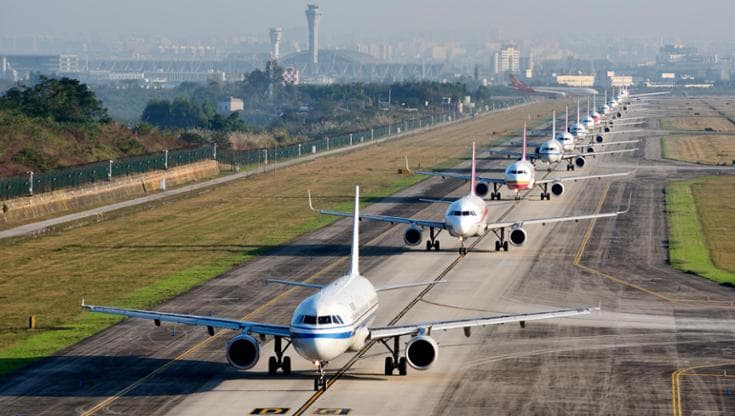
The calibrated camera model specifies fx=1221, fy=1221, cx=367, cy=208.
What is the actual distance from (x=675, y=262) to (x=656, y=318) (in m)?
21.6

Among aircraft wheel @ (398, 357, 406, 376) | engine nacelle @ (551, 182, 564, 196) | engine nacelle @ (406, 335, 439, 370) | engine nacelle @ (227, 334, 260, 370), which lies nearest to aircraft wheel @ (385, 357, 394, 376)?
aircraft wheel @ (398, 357, 406, 376)

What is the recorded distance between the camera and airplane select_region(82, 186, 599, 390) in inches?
1828

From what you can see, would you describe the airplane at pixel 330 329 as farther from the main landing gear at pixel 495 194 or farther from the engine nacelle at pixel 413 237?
the main landing gear at pixel 495 194

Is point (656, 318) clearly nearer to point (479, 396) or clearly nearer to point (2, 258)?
point (479, 396)

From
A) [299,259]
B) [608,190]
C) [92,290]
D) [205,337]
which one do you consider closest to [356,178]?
[608,190]

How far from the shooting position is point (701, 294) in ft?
244

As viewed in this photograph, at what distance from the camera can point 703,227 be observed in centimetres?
10725

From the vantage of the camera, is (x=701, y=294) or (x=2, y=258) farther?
(x=2, y=258)

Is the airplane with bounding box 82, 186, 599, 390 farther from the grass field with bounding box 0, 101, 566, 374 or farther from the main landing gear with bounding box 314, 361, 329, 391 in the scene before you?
the grass field with bounding box 0, 101, 566, 374

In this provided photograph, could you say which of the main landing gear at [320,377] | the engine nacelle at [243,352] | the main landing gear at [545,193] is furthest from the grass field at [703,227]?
the engine nacelle at [243,352]

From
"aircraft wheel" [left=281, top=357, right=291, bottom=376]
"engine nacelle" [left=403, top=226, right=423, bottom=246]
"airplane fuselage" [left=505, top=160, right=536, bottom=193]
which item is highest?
"airplane fuselage" [left=505, top=160, right=536, bottom=193]

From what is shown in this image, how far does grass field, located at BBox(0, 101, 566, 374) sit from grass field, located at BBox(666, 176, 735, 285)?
3133 cm

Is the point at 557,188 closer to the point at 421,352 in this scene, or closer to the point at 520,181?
the point at 520,181

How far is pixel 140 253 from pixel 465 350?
39.7 metres
